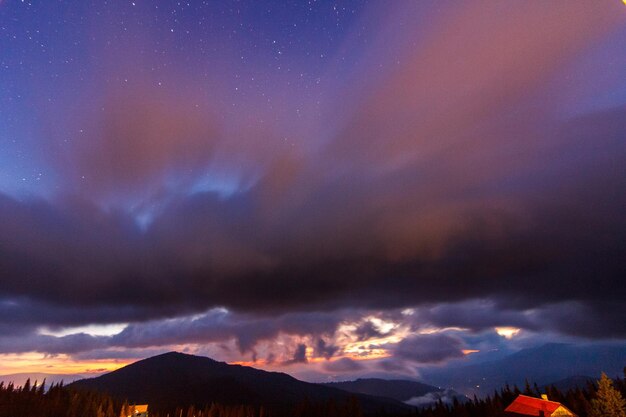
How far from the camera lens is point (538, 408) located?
68.6m

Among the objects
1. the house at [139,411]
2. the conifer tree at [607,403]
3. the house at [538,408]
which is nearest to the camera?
the house at [538,408]

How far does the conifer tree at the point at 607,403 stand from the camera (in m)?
74.1

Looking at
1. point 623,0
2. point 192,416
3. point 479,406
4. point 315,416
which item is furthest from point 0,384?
point 623,0

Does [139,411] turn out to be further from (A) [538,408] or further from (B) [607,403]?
(B) [607,403]

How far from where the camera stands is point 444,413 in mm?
158625

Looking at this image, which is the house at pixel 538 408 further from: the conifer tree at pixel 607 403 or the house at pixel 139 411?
the house at pixel 139 411

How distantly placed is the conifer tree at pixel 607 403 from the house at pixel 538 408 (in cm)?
1168

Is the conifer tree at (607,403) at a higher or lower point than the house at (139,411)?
higher

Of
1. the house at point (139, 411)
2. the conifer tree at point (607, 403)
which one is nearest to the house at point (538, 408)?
the conifer tree at point (607, 403)

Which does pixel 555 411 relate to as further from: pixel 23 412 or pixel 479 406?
pixel 23 412

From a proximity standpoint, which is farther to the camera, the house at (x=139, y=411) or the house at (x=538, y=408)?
the house at (x=139, y=411)

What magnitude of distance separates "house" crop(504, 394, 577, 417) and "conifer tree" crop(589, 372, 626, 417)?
38.3 feet

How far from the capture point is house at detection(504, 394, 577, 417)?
217ft

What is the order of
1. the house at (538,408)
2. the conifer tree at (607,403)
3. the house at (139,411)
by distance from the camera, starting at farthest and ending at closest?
the house at (139,411), the conifer tree at (607,403), the house at (538,408)
